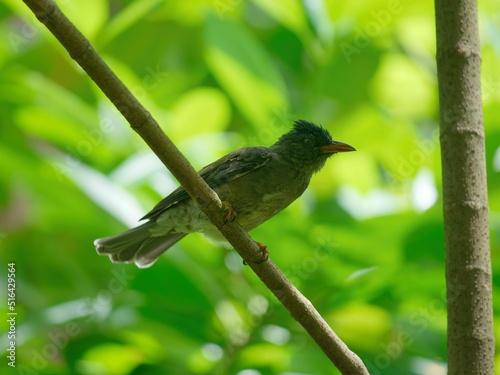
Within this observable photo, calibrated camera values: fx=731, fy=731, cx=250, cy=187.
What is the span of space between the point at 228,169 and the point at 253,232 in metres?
0.38

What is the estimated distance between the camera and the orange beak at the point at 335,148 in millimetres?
3722

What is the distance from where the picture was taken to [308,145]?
3910 millimetres

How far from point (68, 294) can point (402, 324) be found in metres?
1.73

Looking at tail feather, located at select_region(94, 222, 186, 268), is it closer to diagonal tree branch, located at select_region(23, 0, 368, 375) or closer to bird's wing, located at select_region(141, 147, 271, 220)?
bird's wing, located at select_region(141, 147, 271, 220)

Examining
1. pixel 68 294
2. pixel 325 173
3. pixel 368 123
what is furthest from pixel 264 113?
pixel 68 294

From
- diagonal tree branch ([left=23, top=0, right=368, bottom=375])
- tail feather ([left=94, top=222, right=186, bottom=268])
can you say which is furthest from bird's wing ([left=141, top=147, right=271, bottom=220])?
diagonal tree branch ([left=23, top=0, right=368, bottom=375])

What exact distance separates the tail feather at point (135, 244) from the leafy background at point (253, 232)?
0.08m

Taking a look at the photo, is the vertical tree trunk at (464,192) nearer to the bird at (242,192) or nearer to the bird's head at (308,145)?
the bird at (242,192)

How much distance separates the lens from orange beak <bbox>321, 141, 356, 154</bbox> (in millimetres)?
3722

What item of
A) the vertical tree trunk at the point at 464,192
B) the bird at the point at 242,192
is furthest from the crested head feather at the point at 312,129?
the vertical tree trunk at the point at 464,192

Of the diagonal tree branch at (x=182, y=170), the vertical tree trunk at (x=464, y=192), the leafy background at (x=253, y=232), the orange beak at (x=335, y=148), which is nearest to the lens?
the diagonal tree branch at (x=182, y=170)

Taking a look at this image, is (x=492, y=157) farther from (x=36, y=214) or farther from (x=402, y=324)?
(x=36, y=214)

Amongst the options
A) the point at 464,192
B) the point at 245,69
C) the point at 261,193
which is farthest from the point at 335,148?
the point at 464,192

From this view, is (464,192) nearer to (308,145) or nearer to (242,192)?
(242,192)
